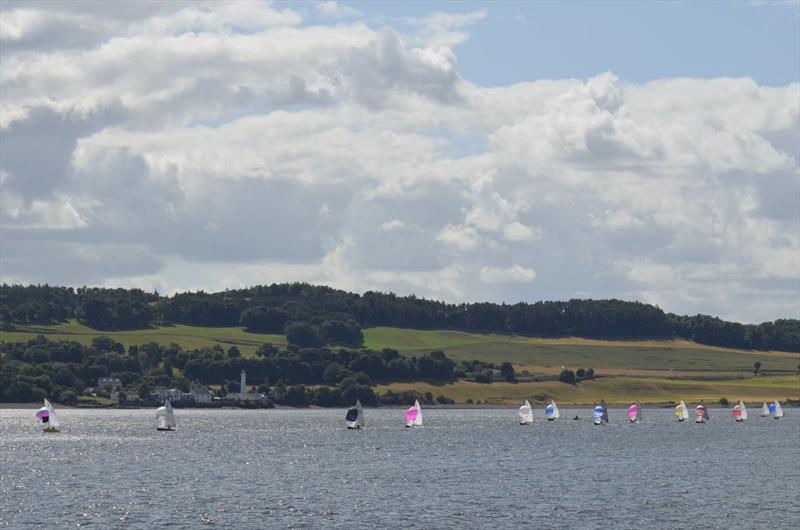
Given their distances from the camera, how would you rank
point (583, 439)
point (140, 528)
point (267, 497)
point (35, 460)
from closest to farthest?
1. point (140, 528)
2. point (267, 497)
3. point (35, 460)
4. point (583, 439)

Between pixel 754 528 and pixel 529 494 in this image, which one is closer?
pixel 754 528

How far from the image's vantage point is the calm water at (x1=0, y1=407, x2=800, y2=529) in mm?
94062

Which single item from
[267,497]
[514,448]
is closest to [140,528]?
[267,497]

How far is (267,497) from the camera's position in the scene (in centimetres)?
10769

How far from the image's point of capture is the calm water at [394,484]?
94.1m

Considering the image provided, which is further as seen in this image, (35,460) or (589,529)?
(35,460)

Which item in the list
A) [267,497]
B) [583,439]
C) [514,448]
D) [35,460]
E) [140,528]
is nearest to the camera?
[140,528]

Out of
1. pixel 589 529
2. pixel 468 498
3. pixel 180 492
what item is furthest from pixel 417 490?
pixel 589 529

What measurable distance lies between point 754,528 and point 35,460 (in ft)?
284

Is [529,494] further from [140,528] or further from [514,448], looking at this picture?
[514,448]

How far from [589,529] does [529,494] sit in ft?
73.0

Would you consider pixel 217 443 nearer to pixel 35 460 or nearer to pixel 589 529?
pixel 35 460

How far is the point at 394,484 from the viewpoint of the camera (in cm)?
11994

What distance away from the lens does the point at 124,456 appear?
152500 millimetres
